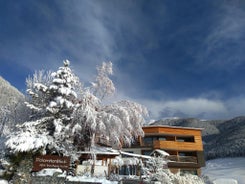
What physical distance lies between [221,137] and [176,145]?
39.3 m

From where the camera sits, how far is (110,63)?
54.4ft

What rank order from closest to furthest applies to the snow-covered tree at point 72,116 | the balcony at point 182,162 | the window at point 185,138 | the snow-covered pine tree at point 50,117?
the snow-covered pine tree at point 50,117 < the snow-covered tree at point 72,116 < the balcony at point 182,162 < the window at point 185,138

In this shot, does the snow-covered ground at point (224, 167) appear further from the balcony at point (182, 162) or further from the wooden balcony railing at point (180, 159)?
the wooden balcony railing at point (180, 159)

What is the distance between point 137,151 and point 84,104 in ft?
44.4

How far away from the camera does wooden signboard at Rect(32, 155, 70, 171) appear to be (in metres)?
10.6

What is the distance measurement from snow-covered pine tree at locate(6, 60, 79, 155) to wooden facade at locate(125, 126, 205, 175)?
13.0 metres

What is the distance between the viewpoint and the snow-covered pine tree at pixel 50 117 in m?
11.7

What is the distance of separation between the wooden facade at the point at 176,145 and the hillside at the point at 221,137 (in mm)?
20552

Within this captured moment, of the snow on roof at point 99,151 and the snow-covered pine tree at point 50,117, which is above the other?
the snow-covered pine tree at point 50,117

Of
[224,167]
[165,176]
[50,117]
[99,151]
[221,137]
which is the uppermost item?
[221,137]

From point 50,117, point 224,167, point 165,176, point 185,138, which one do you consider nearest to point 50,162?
point 50,117

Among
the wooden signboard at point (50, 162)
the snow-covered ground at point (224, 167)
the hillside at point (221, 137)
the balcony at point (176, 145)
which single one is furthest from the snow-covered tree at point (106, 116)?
the hillside at point (221, 137)

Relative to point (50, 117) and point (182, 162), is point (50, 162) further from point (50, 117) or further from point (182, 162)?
point (182, 162)

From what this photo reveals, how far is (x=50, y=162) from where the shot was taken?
419 inches
